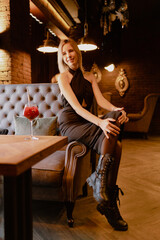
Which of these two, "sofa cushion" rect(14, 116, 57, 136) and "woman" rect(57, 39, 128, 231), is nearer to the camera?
"woman" rect(57, 39, 128, 231)

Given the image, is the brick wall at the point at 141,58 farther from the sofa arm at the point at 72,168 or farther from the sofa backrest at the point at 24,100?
the sofa arm at the point at 72,168

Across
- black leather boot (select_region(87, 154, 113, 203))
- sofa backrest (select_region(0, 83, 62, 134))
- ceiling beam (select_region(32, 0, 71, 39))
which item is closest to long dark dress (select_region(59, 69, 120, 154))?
black leather boot (select_region(87, 154, 113, 203))

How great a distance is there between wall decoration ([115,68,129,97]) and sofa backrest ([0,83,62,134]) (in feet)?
16.3

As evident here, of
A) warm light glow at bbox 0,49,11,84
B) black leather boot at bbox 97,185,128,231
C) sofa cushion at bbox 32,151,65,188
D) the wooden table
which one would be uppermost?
warm light glow at bbox 0,49,11,84

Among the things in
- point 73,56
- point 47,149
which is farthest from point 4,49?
point 47,149

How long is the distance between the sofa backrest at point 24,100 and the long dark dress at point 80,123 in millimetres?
432

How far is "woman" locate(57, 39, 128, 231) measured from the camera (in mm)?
1432

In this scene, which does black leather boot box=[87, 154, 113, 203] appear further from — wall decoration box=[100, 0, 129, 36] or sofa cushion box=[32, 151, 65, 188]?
wall decoration box=[100, 0, 129, 36]

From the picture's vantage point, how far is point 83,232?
1464 millimetres

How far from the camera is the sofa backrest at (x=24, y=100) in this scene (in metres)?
2.38

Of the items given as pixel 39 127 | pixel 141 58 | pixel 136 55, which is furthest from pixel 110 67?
pixel 39 127

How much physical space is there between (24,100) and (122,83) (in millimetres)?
5078

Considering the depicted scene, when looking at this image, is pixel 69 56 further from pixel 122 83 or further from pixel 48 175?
pixel 122 83

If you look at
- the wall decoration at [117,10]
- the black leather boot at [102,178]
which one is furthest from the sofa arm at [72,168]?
the wall decoration at [117,10]
